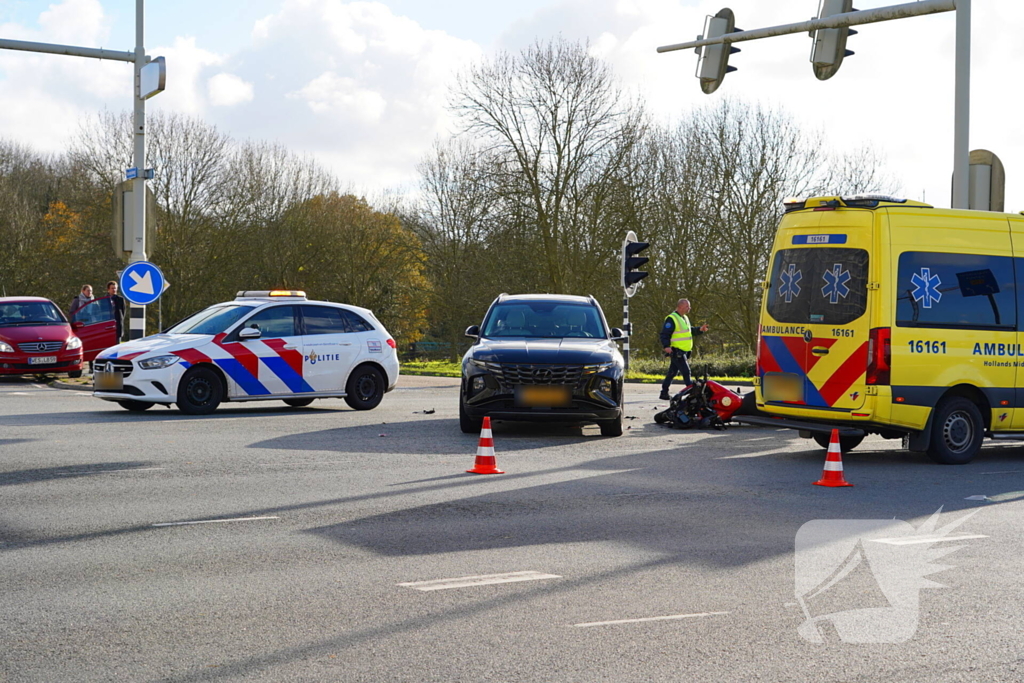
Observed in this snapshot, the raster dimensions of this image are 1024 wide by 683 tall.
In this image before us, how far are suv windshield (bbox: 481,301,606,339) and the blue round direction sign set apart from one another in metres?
7.69

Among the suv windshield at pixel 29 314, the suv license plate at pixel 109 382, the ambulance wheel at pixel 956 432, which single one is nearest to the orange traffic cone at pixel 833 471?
the ambulance wheel at pixel 956 432

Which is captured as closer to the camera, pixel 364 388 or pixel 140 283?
pixel 364 388

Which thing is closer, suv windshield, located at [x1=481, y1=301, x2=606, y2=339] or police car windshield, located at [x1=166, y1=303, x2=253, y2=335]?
suv windshield, located at [x1=481, y1=301, x2=606, y2=339]

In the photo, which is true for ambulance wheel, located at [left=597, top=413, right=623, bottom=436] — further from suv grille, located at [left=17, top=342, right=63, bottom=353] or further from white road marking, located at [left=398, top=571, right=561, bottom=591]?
suv grille, located at [left=17, top=342, right=63, bottom=353]

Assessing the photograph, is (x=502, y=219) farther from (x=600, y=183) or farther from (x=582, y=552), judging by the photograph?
(x=582, y=552)

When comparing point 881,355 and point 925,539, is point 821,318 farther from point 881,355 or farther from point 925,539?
point 925,539

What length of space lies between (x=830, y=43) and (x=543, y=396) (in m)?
6.03

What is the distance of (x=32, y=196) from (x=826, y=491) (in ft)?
166

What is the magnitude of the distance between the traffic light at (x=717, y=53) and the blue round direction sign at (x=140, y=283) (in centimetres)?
1007

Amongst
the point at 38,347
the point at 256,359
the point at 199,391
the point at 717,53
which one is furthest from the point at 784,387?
the point at 38,347

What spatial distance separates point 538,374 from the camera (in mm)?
13484

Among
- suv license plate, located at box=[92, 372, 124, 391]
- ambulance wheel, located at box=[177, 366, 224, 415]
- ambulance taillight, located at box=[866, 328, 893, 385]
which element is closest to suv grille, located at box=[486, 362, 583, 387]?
ambulance taillight, located at box=[866, 328, 893, 385]

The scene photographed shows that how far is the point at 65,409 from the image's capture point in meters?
16.7

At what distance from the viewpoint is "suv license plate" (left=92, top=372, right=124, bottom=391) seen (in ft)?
51.4
